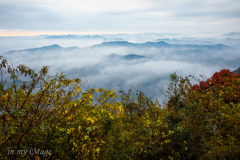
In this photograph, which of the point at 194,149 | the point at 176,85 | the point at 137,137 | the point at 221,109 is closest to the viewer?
the point at 194,149

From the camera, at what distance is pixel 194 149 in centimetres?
446

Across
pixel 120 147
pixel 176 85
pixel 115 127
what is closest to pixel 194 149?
pixel 120 147

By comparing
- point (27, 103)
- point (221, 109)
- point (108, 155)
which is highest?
point (27, 103)

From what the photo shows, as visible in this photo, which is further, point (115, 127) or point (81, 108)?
point (115, 127)

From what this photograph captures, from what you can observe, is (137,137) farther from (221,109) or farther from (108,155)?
(221,109)

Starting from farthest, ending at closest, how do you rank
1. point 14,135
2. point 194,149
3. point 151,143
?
1. point 151,143
2. point 194,149
3. point 14,135

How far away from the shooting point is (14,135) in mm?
3336

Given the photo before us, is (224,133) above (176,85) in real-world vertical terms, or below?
below

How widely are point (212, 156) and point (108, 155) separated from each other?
10.2 ft

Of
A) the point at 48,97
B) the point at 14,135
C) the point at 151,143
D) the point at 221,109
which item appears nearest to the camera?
the point at 14,135

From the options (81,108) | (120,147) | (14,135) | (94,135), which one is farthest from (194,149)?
(14,135)

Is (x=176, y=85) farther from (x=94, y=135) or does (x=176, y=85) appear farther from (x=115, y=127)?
(x=94, y=135)

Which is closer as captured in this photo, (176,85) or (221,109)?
(221,109)

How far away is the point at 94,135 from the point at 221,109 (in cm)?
552
